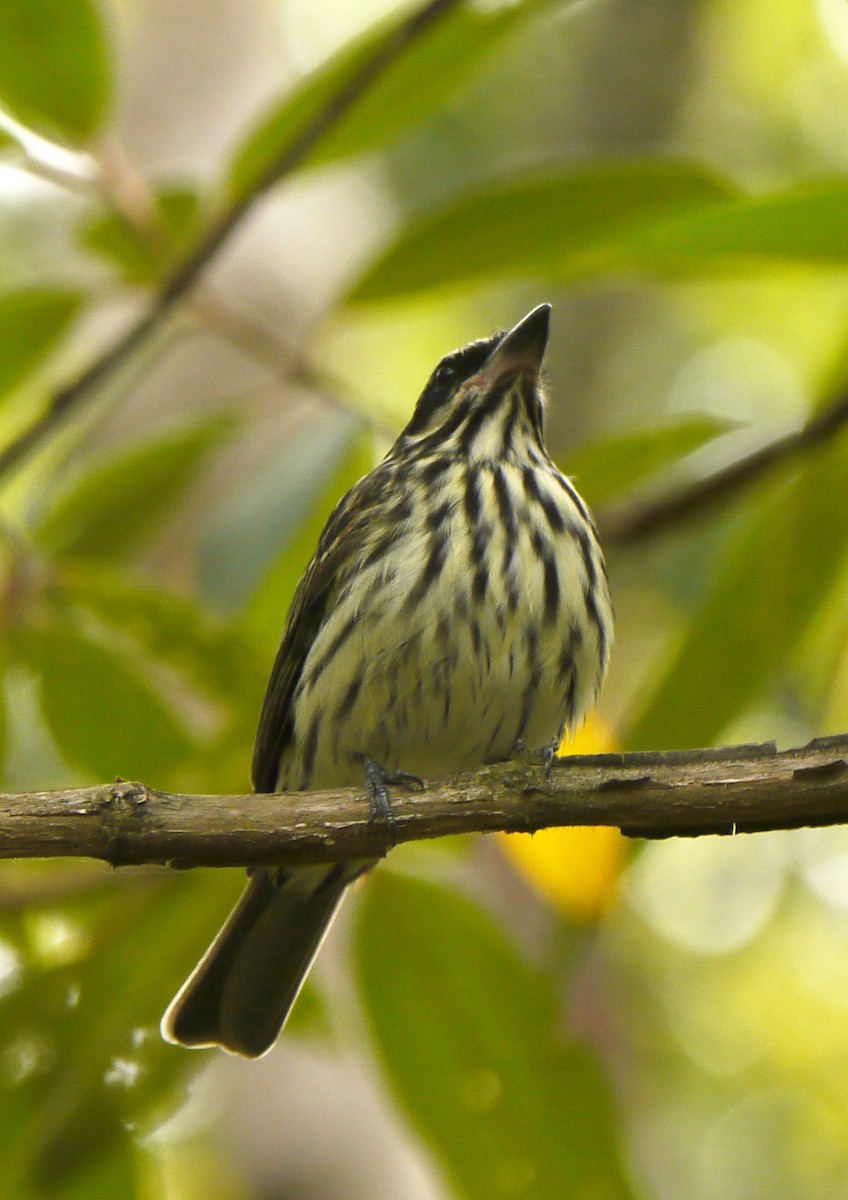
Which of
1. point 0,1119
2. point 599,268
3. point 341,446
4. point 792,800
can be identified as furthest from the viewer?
point 341,446

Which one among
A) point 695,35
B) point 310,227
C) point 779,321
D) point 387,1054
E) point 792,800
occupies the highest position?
point 779,321

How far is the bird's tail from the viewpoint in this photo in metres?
3.26

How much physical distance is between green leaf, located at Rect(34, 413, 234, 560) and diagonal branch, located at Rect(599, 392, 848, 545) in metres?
0.89

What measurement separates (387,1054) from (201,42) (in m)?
5.00

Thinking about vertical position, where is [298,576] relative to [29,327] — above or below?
below

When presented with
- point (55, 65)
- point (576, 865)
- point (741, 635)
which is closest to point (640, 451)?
point (741, 635)

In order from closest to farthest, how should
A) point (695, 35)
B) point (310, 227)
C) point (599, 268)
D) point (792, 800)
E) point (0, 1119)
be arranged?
point (792, 800), point (599, 268), point (0, 1119), point (310, 227), point (695, 35)

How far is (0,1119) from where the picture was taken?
2.94 meters

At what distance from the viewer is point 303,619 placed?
3439 millimetres

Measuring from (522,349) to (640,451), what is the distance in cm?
68

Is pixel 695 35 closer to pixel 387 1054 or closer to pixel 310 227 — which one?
pixel 310 227

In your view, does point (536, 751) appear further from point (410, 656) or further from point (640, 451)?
point (640, 451)

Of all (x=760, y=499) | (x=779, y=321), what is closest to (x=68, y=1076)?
(x=760, y=499)

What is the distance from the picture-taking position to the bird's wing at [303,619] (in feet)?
11.0
